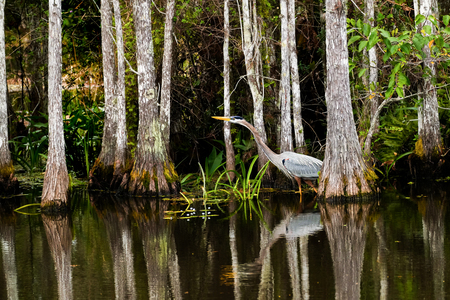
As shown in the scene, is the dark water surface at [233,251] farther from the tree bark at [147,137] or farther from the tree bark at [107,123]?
the tree bark at [107,123]

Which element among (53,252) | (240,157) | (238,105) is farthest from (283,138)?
(53,252)

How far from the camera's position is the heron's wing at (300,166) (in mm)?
11586

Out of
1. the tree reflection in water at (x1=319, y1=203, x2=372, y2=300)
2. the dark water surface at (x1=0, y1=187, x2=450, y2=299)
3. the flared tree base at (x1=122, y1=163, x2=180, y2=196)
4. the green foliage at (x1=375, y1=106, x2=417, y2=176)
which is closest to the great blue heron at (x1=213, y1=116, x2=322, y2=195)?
the dark water surface at (x1=0, y1=187, x2=450, y2=299)

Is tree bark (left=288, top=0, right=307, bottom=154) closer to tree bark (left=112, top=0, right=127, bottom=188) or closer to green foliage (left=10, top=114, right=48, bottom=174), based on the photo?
tree bark (left=112, top=0, right=127, bottom=188)

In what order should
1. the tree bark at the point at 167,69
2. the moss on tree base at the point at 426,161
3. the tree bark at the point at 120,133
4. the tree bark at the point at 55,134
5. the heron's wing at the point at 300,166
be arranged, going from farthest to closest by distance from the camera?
the moss on tree base at the point at 426,161
the tree bark at the point at 120,133
the tree bark at the point at 167,69
the heron's wing at the point at 300,166
the tree bark at the point at 55,134

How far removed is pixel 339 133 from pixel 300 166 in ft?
3.64

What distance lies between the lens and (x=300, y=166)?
11.6 metres

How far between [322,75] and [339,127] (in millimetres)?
6199

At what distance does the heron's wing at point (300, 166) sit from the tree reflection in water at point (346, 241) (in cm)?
103

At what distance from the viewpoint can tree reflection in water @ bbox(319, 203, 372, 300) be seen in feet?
19.5

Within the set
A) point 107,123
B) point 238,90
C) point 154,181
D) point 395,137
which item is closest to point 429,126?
point 395,137

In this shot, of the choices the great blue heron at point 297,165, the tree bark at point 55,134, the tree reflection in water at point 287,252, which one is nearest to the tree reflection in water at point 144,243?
the tree reflection in water at point 287,252

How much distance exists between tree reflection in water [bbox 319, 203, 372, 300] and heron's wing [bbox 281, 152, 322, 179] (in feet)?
3.37

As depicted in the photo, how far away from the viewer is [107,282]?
251 inches
